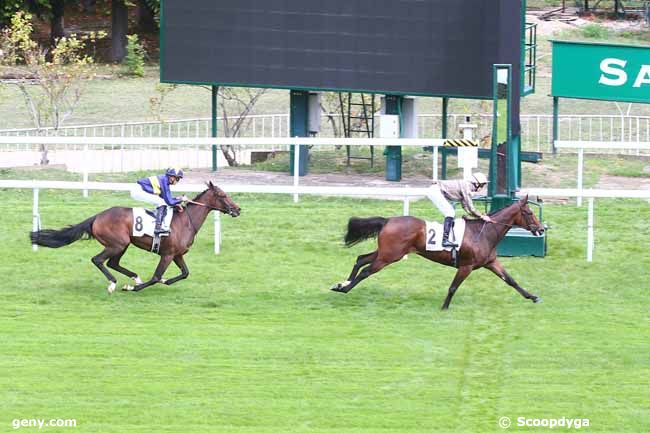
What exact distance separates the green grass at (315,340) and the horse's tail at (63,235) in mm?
441

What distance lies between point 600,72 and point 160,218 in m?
7.86

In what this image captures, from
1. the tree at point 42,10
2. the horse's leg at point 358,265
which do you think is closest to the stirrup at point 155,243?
the horse's leg at point 358,265

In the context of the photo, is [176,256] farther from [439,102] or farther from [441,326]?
[439,102]

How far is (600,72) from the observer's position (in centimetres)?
1922

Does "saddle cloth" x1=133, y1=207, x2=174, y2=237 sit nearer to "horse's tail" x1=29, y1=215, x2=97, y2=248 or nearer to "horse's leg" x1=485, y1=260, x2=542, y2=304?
"horse's tail" x1=29, y1=215, x2=97, y2=248

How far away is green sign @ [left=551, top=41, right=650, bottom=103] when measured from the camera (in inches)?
751

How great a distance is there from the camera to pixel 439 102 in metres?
27.5

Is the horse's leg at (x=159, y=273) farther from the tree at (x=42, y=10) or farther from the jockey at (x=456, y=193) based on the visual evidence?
the tree at (x=42, y=10)

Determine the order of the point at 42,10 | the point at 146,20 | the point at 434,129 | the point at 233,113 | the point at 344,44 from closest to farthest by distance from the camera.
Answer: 1. the point at 344,44
2. the point at 434,129
3. the point at 233,113
4. the point at 42,10
5. the point at 146,20

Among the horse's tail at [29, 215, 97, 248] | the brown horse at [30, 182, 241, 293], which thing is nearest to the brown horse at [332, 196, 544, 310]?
the brown horse at [30, 182, 241, 293]

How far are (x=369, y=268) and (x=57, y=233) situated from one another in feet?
9.18

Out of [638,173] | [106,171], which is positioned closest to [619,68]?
[638,173]

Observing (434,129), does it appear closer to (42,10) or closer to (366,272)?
(42,10)

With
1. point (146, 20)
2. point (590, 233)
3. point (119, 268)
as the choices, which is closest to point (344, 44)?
point (590, 233)
